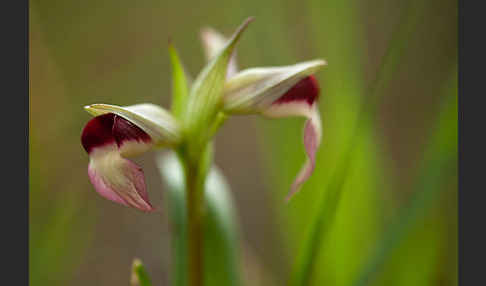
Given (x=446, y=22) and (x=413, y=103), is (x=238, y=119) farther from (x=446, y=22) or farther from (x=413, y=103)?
(x=446, y=22)

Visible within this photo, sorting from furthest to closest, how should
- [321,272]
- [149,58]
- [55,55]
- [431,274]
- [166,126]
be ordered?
[55,55] → [149,58] → [321,272] → [431,274] → [166,126]

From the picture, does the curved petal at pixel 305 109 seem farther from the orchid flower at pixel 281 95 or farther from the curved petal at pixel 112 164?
the curved petal at pixel 112 164

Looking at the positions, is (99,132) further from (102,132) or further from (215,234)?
(215,234)

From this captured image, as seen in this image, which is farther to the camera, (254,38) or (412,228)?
(254,38)

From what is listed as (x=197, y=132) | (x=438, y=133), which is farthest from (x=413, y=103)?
(x=197, y=132)

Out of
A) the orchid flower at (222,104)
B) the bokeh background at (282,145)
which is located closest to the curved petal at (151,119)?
the orchid flower at (222,104)

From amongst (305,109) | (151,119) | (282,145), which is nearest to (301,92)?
(305,109)

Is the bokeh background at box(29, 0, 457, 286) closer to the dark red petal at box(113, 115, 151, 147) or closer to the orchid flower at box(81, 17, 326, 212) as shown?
the orchid flower at box(81, 17, 326, 212)
